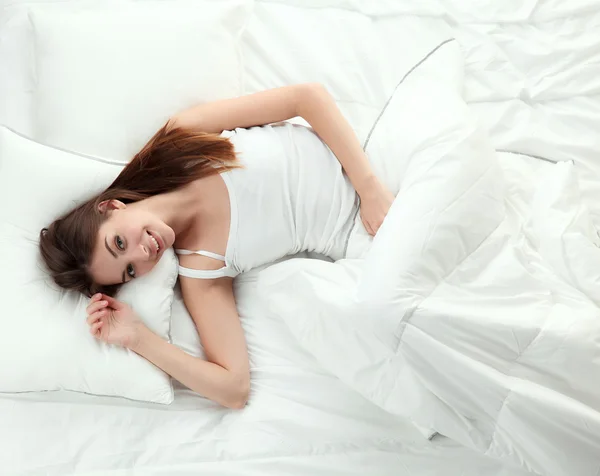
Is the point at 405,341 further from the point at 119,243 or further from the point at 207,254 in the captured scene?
the point at 119,243

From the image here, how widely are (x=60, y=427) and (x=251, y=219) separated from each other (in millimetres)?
563

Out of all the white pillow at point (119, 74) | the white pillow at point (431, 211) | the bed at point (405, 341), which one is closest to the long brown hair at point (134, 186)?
the white pillow at point (119, 74)

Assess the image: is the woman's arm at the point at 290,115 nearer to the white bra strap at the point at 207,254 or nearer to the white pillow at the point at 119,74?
the white pillow at the point at 119,74

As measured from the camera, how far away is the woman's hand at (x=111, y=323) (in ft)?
3.84

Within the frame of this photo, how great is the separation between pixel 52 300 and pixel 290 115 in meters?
0.64

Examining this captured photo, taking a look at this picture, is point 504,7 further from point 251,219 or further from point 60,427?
point 60,427

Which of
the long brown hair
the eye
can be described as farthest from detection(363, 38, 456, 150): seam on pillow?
the eye

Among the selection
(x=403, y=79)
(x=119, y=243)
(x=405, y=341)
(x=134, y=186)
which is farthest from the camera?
(x=403, y=79)

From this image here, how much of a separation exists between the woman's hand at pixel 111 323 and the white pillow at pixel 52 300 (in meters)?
0.02

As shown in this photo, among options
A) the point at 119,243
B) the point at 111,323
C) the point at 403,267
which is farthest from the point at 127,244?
the point at 403,267

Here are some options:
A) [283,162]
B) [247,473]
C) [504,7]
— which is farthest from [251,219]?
[504,7]

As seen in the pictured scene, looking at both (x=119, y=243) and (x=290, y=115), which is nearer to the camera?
(x=119, y=243)

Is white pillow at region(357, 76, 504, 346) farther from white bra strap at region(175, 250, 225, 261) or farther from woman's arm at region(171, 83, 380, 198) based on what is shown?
white bra strap at region(175, 250, 225, 261)

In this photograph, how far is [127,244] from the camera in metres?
1.17
